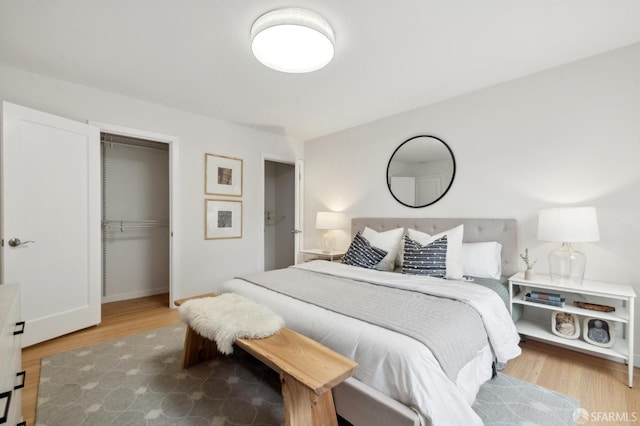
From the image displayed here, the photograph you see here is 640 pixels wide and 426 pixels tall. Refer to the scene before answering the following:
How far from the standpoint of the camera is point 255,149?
14.1 feet

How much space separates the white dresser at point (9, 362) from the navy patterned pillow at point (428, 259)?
8.12 feet

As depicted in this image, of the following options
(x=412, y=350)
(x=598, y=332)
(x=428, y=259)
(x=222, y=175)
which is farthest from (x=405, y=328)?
(x=222, y=175)

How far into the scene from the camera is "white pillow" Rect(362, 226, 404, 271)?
A: 9.93 feet

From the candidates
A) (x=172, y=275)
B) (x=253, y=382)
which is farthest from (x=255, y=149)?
(x=253, y=382)

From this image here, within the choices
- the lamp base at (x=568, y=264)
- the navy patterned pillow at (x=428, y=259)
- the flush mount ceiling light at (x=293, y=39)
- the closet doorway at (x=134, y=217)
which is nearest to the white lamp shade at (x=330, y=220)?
the navy patterned pillow at (x=428, y=259)

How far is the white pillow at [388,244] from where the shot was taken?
9.93 feet

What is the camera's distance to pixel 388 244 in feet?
10.2

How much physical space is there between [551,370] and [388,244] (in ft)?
5.31

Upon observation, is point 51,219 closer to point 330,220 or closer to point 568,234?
point 330,220

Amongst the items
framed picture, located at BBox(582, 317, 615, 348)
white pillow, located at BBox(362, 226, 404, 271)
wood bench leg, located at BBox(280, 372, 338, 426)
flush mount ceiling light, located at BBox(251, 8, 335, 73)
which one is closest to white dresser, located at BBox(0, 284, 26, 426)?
wood bench leg, located at BBox(280, 372, 338, 426)

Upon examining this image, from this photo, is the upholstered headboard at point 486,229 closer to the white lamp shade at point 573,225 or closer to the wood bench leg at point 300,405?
the white lamp shade at point 573,225

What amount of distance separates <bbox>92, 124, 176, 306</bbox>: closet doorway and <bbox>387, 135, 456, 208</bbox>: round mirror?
9.71ft

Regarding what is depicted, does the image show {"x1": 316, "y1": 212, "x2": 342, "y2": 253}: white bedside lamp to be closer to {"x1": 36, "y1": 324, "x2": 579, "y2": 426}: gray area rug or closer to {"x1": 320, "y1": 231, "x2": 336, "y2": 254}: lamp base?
→ {"x1": 320, "y1": 231, "x2": 336, "y2": 254}: lamp base

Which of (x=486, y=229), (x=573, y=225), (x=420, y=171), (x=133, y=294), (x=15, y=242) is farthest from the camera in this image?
(x=133, y=294)
